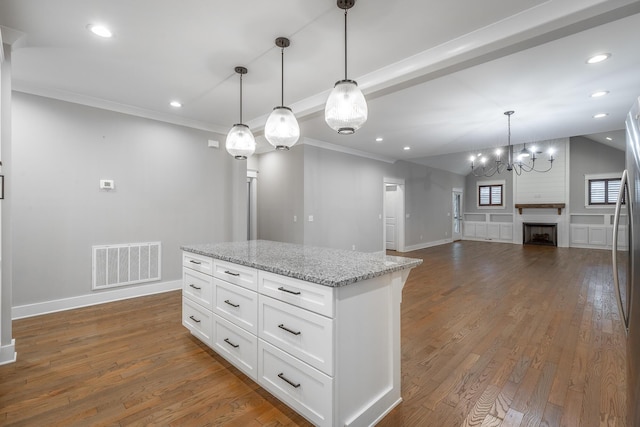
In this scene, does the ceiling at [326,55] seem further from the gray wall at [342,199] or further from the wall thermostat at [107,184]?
the gray wall at [342,199]

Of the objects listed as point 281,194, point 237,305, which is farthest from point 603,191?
point 237,305

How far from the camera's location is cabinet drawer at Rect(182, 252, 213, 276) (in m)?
2.45

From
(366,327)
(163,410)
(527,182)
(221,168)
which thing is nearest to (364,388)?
(366,327)

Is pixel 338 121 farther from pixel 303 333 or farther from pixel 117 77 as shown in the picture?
pixel 117 77

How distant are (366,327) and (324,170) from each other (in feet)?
15.4

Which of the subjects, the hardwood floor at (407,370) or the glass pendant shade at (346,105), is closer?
the hardwood floor at (407,370)

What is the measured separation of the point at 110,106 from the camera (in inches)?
149

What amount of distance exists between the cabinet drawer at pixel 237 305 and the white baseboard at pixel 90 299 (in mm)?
2317

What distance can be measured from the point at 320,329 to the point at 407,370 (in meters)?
1.14

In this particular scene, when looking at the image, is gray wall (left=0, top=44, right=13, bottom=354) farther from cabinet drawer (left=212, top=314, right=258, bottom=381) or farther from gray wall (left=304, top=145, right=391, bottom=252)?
gray wall (left=304, top=145, right=391, bottom=252)

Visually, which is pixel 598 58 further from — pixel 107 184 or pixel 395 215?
pixel 395 215

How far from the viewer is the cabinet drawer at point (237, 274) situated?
6.47 feet

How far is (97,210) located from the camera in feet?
12.2

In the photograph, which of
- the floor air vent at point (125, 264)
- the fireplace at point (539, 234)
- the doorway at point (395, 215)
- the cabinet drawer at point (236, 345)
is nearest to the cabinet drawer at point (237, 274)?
the cabinet drawer at point (236, 345)
